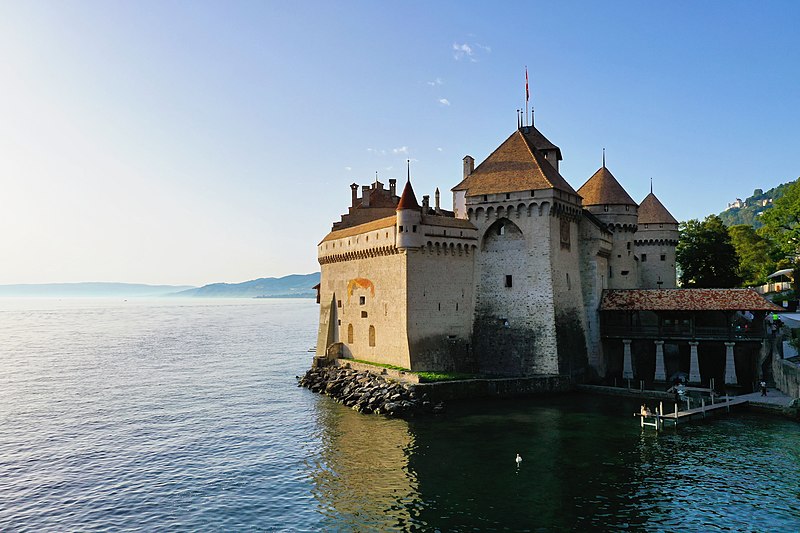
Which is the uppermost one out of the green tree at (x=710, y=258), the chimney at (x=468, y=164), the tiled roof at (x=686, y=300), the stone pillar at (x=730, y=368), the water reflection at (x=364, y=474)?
the chimney at (x=468, y=164)

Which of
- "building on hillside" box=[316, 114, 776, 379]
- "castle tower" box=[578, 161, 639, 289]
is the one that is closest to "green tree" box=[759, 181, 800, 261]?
"castle tower" box=[578, 161, 639, 289]

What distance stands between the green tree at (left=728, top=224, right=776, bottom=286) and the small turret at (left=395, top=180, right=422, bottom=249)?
46.5 m

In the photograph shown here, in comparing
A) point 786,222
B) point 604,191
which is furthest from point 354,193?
point 786,222

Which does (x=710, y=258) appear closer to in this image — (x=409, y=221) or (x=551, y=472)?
(x=409, y=221)

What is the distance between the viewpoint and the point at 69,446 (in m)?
29.2

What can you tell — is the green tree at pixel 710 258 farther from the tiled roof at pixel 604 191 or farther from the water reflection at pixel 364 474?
the water reflection at pixel 364 474

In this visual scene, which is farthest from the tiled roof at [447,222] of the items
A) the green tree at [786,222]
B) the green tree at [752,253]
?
the green tree at [752,253]

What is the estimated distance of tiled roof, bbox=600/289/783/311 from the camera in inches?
1486

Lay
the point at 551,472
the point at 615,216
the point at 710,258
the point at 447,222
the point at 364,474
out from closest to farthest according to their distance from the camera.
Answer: the point at 551,472, the point at 364,474, the point at 447,222, the point at 615,216, the point at 710,258

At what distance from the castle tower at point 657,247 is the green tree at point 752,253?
21.1 m

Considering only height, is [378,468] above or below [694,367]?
below

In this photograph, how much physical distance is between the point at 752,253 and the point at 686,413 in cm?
4673

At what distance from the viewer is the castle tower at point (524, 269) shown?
3816cm

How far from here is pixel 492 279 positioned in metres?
39.8
